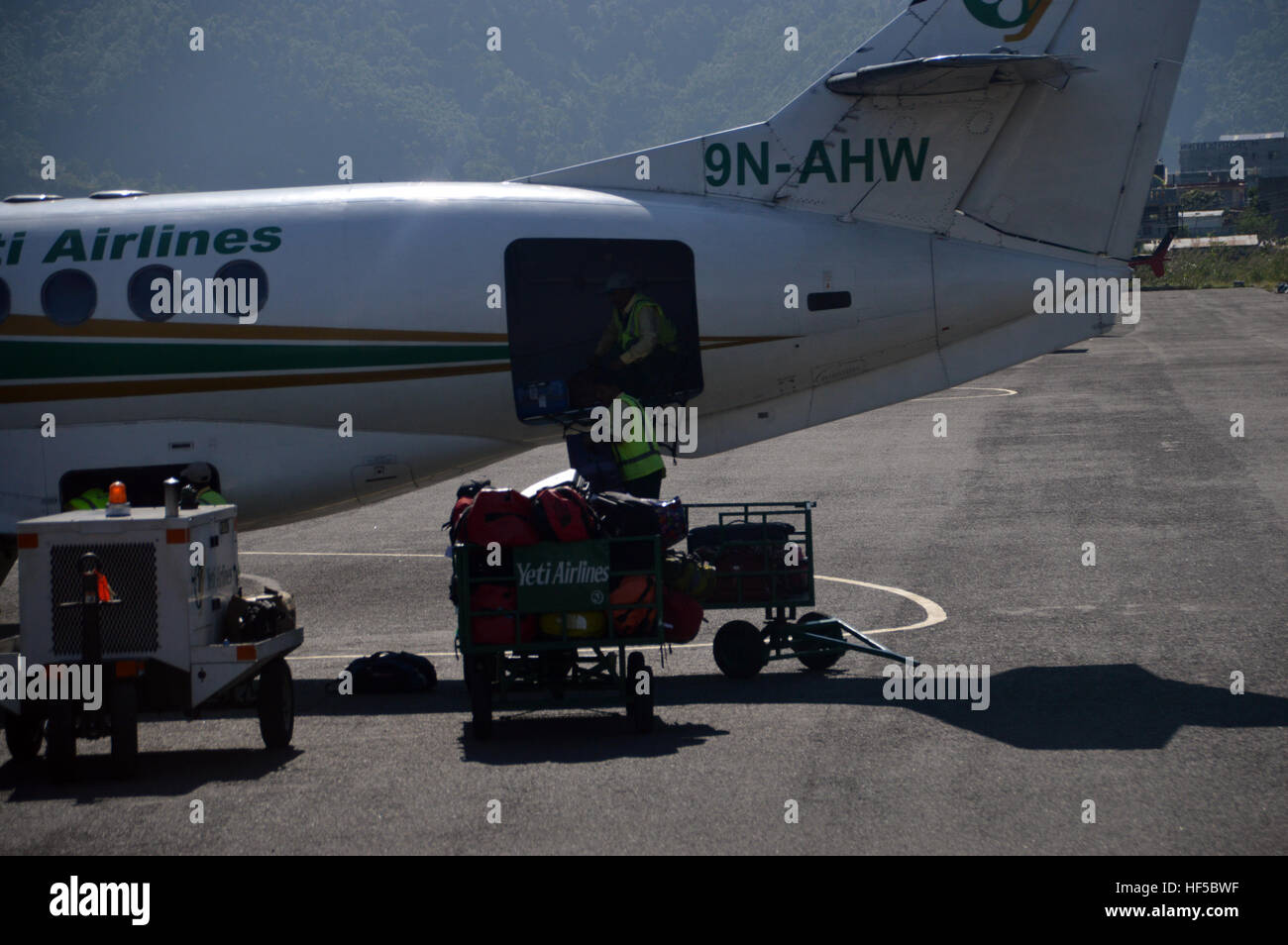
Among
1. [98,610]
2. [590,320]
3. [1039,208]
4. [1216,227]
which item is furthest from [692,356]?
[1216,227]

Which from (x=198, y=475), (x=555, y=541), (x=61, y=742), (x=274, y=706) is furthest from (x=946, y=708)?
(x=198, y=475)

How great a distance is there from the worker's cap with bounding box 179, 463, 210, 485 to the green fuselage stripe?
93 centimetres

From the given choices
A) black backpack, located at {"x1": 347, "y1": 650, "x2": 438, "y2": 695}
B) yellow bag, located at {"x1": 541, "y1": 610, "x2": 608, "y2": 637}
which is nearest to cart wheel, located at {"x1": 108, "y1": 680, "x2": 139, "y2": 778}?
black backpack, located at {"x1": 347, "y1": 650, "x2": 438, "y2": 695}

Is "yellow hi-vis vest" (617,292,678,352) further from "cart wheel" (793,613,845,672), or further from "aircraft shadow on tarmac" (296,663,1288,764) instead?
"aircraft shadow on tarmac" (296,663,1288,764)

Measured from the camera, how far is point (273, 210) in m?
13.5

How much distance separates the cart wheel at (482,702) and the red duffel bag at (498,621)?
9.4 inches

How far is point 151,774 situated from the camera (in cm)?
935

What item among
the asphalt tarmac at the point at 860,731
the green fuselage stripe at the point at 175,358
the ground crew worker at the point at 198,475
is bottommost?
the asphalt tarmac at the point at 860,731

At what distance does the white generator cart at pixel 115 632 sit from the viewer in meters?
9.02

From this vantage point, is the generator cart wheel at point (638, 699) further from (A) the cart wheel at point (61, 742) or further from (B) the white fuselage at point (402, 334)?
(B) the white fuselage at point (402, 334)

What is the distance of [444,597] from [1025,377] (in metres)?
28.5

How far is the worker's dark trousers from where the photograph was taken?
12148mm

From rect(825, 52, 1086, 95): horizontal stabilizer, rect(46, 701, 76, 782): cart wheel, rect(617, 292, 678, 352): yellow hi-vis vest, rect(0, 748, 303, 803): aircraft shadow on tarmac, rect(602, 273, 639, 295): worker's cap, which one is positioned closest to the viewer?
rect(0, 748, 303, 803): aircraft shadow on tarmac

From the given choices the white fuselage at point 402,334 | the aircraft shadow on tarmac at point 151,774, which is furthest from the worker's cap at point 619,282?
the aircraft shadow on tarmac at point 151,774
